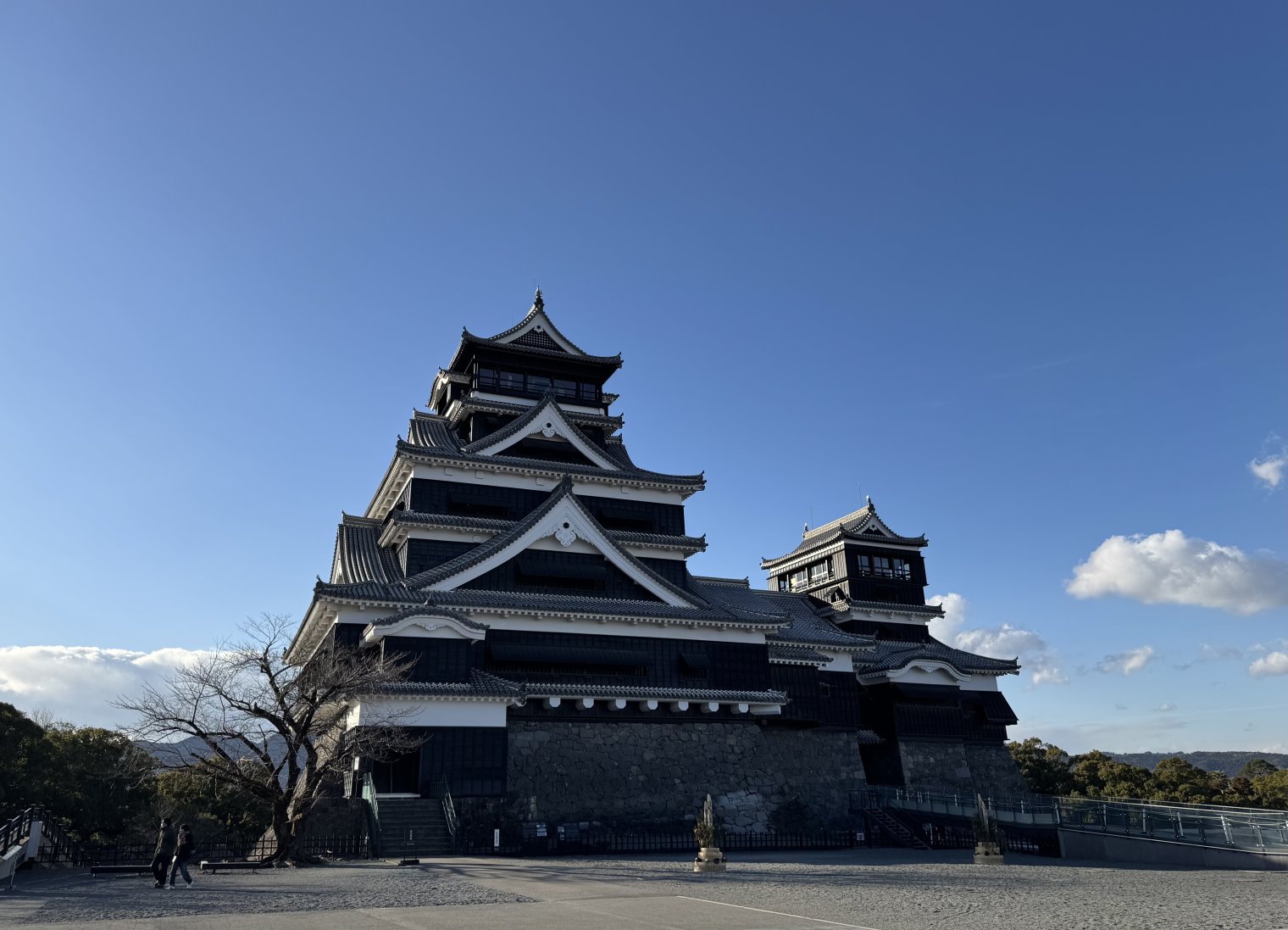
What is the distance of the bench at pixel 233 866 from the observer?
63.6 ft

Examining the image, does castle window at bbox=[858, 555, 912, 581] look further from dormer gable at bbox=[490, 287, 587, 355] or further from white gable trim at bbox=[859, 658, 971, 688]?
dormer gable at bbox=[490, 287, 587, 355]

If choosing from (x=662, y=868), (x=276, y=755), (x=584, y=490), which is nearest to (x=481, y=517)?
(x=584, y=490)

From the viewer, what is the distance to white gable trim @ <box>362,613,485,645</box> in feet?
86.6

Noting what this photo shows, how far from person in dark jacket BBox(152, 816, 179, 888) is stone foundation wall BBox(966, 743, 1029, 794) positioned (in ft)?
113

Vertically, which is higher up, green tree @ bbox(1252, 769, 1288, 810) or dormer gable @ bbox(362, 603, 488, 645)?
dormer gable @ bbox(362, 603, 488, 645)

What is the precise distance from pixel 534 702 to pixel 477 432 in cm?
1223

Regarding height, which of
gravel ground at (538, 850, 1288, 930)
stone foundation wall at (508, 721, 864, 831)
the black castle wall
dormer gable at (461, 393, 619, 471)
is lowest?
gravel ground at (538, 850, 1288, 930)

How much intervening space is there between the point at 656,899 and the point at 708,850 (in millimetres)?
5187

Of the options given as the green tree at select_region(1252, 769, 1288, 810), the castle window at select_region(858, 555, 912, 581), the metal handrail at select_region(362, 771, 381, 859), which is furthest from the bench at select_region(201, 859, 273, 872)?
the green tree at select_region(1252, 769, 1288, 810)

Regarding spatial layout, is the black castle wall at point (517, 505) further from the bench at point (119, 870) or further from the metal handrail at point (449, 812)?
the bench at point (119, 870)

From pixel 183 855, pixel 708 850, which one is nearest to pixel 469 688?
pixel 708 850

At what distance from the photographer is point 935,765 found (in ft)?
130

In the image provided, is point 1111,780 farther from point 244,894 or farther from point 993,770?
point 244,894

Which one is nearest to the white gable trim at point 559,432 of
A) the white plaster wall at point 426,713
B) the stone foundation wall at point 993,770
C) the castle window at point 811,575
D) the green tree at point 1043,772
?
the white plaster wall at point 426,713
